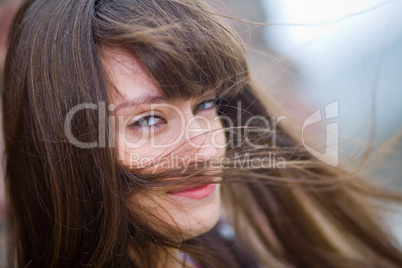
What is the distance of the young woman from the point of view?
0.69 meters

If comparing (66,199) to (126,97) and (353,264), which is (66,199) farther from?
(353,264)

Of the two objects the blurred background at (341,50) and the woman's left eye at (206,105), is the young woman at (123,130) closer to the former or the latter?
the woman's left eye at (206,105)

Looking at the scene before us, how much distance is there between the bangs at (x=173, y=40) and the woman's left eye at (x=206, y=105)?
0.05 m

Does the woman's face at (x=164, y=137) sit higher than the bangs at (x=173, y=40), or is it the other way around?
the bangs at (x=173, y=40)

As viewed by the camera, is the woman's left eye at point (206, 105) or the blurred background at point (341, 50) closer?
the woman's left eye at point (206, 105)

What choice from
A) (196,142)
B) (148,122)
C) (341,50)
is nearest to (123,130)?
(148,122)

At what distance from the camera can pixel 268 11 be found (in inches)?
39.8

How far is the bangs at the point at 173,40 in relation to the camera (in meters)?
0.68

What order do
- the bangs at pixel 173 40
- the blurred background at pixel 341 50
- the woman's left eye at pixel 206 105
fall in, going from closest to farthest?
the bangs at pixel 173 40 < the woman's left eye at pixel 206 105 < the blurred background at pixel 341 50

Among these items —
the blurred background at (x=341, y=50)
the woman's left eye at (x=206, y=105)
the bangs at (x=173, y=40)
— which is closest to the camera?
the bangs at (x=173, y=40)

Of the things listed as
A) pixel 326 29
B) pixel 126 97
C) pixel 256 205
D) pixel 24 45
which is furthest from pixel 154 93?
pixel 256 205

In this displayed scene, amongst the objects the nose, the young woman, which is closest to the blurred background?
the young woman

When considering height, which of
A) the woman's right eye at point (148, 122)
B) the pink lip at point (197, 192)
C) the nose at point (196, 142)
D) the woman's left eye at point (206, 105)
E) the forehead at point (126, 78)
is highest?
the forehead at point (126, 78)

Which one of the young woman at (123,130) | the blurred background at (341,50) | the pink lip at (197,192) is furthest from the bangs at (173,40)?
the pink lip at (197,192)
